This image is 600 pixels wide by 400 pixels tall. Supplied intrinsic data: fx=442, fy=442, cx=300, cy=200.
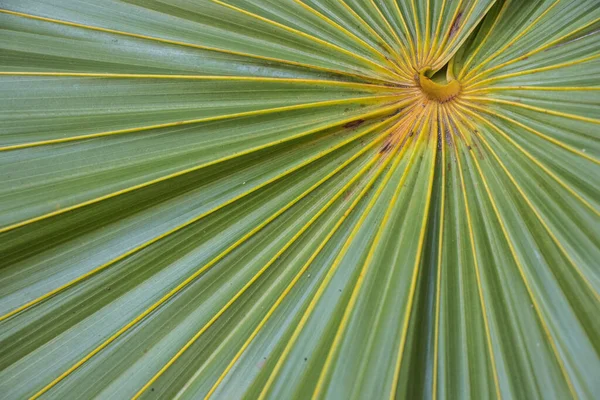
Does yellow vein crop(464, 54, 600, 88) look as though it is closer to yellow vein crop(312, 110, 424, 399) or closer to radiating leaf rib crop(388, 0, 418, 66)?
radiating leaf rib crop(388, 0, 418, 66)

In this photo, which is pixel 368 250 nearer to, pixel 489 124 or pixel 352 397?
pixel 352 397

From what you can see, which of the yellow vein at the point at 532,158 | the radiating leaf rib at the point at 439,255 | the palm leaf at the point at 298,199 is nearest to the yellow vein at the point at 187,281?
the palm leaf at the point at 298,199

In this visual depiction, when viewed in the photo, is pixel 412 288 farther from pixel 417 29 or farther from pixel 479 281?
pixel 417 29

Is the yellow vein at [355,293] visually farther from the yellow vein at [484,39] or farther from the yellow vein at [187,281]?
the yellow vein at [484,39]

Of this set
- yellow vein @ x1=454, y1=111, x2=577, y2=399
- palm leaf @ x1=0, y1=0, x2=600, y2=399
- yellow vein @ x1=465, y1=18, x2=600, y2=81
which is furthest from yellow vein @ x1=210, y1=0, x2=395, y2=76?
yellow vein @ x1=454, y1=111, x2=577, y2=399

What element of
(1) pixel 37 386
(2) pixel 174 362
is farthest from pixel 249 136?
(1) pixel 37 386

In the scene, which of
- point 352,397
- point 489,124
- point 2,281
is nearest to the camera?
point 352,397

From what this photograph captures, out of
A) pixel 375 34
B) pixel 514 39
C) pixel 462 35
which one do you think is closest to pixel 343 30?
pixel 375 34
